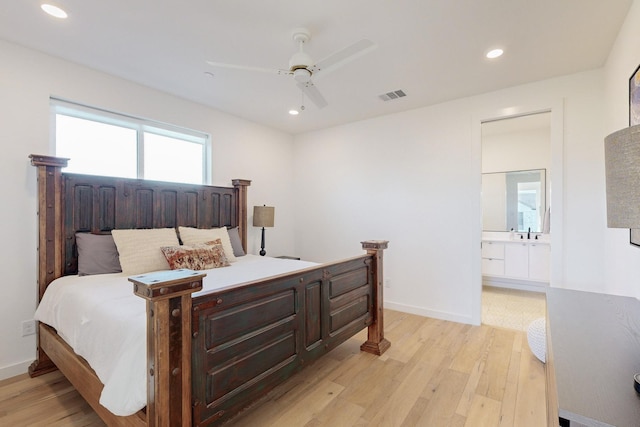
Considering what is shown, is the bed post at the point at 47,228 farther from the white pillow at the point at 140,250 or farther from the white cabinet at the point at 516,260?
the white cabinet at the point at 516,260

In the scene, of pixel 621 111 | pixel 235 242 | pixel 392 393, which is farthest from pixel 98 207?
pixel 621 111

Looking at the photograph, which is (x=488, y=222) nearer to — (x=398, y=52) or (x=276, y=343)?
(x=398, y=52)

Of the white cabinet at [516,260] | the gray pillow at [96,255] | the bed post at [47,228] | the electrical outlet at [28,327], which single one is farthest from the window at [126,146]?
the white cabinet at [516,260]

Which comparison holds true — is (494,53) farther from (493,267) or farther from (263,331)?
(493,267)

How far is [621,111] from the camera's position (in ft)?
7.09

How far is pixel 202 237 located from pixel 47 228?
4.07ft

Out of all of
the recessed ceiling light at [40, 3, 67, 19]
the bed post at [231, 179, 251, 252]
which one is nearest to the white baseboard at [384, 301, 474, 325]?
the bed post at [231, 179, 251, 252]

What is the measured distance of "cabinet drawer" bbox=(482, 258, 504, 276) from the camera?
4.75 meters

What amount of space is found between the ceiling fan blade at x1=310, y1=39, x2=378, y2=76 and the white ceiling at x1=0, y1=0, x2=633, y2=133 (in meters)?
0.28

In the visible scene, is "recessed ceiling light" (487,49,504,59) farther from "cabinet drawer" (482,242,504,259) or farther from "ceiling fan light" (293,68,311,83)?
"cabinet drawer" (482,242,504,259)

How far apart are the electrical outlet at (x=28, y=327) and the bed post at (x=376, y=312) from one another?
2864 mm

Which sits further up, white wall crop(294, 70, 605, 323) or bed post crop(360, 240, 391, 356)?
white wall crop(294, 70, 605, 323)

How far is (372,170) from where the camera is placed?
4.20 m

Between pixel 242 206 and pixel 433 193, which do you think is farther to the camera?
pixel 242 206
